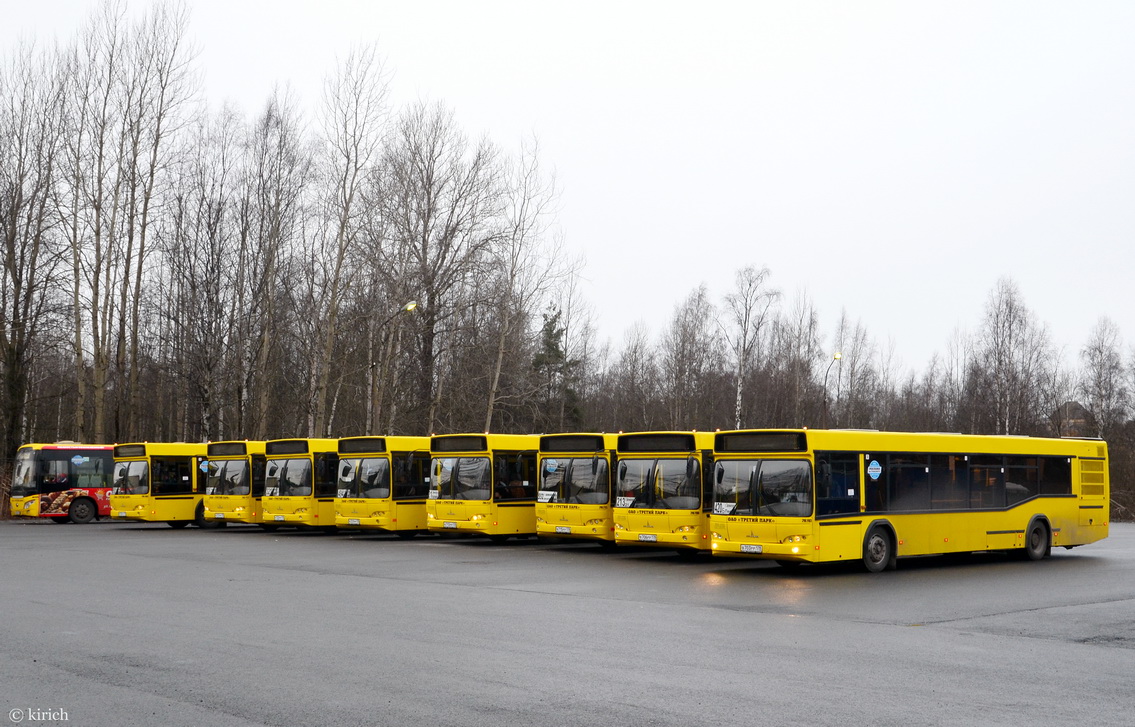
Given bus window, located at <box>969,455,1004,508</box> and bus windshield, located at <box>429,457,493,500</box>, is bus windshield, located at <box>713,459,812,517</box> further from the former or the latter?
bus windshield, located at <box>429,457,493,500</box>

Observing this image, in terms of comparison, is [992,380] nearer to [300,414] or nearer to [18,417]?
[300,414]

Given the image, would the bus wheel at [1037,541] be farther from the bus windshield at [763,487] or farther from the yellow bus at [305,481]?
the yellow bus at [305,481]

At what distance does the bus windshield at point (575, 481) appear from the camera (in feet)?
81.3

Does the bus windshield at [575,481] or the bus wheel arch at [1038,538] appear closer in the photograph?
the bus wheel arch at [1038,538]

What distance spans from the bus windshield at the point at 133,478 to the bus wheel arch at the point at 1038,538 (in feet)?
86.9

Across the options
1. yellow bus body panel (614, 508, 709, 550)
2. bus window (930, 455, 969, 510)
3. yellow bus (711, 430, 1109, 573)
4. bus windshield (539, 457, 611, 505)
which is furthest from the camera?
bus windshield (539, 457, 611, 505)

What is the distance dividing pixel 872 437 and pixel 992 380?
55.3 m

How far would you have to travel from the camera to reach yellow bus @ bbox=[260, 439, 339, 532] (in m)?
32.0

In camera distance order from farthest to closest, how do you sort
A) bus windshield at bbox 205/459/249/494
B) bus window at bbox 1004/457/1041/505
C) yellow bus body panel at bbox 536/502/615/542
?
bus windshield at bbox 205/459/249/494 → yellow bus body panel at bbox 536/502/615/542 → bus window at bbox 1004/457/1041/505

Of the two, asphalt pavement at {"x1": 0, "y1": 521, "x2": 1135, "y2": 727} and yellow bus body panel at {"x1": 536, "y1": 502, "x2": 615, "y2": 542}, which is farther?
yellow bus body panel at {"x1": 536, "y1": 502, "x2": 615, "y2": 542}

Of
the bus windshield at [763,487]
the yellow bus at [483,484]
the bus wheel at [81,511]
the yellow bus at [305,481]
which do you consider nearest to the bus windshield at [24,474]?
the bus wheel at [81,511]

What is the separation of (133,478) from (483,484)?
1481 cm

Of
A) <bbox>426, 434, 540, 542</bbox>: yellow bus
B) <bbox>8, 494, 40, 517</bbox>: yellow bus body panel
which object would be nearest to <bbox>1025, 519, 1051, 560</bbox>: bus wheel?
<bbox>426, 434, 540, 542</bbox>: yellow bus

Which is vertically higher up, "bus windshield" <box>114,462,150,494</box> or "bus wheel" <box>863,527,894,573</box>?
"bus windshield" <box>114,462,150,494</box>
